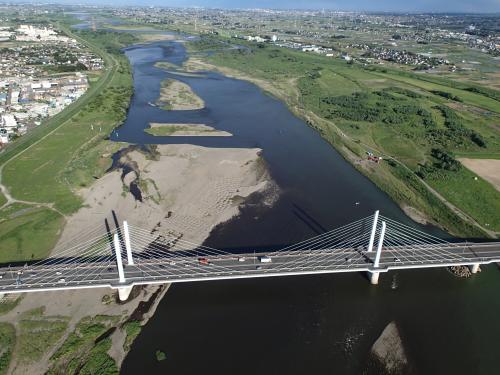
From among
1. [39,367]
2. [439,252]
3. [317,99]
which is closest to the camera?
[39,367]

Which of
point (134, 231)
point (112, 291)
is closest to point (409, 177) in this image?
point (134, 231)

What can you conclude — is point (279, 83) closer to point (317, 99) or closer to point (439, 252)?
point (317, 99)

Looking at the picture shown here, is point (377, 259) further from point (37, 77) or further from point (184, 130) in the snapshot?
point (37, 77)

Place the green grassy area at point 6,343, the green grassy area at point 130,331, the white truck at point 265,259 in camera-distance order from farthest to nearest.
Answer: the white truck at point 265,259 < the green grassy area at point 130,331 < the green grassy area at point 6,343

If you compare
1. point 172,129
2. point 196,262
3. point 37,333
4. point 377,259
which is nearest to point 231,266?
point 196,262

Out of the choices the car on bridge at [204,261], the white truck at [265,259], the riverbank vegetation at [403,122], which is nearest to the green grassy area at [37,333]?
the car on bridge at [204,261]

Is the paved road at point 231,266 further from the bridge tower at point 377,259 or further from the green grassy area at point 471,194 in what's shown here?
the green grassy area at point 471,194
